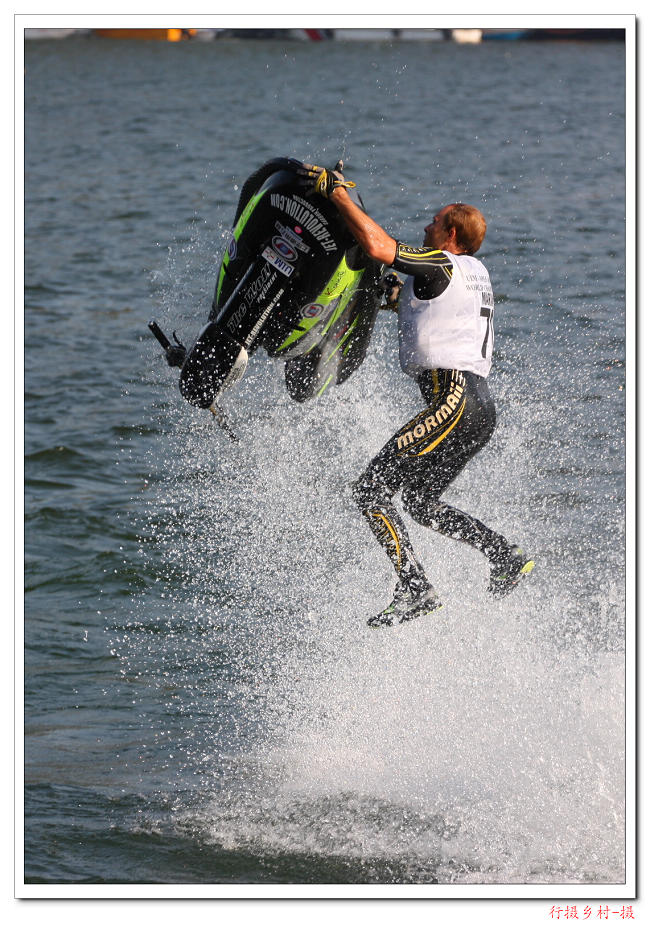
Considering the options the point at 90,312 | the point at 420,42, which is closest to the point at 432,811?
the point at 90,312

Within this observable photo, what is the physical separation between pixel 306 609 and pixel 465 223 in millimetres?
3185

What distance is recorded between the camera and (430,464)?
6711 mm

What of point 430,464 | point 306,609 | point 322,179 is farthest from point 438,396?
point 306,609

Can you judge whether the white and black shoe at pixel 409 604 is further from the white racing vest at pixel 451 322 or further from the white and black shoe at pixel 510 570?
the white racing vest at pixel 451 322

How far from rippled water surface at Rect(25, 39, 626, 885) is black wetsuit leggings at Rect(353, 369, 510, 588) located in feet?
3.38

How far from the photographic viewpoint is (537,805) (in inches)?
273

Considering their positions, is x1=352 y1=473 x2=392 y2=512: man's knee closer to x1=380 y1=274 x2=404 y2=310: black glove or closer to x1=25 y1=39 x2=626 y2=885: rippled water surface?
x1=380 y1=274 x2=404 y2=310: black glove

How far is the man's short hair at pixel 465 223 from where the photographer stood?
6.58m

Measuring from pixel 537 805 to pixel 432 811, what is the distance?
22.2 inches

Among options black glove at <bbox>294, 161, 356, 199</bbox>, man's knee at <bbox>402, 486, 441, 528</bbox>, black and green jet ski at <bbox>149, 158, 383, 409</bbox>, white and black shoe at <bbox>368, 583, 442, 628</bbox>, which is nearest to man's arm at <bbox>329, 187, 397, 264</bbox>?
black glove at <bbox>294, 161, 356, 199</bbox>

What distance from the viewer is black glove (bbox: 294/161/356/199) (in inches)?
245

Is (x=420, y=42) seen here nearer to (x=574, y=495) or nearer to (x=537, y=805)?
(x=574, y=495)

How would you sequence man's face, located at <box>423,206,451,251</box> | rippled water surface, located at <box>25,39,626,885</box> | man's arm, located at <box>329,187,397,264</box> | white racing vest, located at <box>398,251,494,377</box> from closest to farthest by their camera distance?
man's arm, located at <box>329,187,397,264</box>
white racing vest, located at <box>398,251,494,377</box>
man's face, located at <box>423,206,451,251</box>
rippled water surface, located at <box>25,39,626,885</box>

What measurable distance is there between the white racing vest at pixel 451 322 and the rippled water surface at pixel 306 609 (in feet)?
5.42
